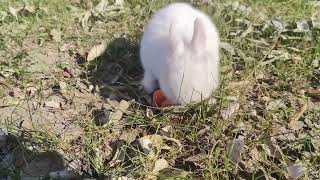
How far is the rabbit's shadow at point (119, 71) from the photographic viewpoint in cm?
365

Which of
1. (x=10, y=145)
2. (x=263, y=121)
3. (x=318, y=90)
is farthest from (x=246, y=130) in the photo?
(x=10, y=145)

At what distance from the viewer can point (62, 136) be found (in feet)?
10.5

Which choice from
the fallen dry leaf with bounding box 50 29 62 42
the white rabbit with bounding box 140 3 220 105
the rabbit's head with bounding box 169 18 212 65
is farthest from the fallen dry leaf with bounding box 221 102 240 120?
the fallen dry leaf with bounding box 50 29 62 42

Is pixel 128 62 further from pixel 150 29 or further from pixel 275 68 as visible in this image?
pixel 275 68

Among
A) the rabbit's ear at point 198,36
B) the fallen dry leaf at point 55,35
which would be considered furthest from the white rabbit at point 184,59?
the fallen dry leaf at point 55,35

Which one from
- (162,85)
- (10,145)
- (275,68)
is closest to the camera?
(10,145)

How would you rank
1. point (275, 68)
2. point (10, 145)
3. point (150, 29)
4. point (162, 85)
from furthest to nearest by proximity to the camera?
point (275, 68) < point (150, 29) < point (162, 85) < point (10, 145)

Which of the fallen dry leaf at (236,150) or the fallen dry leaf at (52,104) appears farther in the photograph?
the fallen dry leaf at (52,104)

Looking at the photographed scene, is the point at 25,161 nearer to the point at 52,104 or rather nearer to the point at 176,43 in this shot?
the point at 52,104

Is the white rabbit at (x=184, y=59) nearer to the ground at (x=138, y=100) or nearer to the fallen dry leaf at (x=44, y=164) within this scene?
the ground at (x=138, y=100)

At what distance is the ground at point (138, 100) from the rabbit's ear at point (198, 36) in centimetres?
40

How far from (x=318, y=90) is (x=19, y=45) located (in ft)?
7.43

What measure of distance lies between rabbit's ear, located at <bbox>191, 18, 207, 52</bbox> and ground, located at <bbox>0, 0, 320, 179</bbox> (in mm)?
401

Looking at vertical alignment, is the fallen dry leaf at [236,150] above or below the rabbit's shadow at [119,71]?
below
